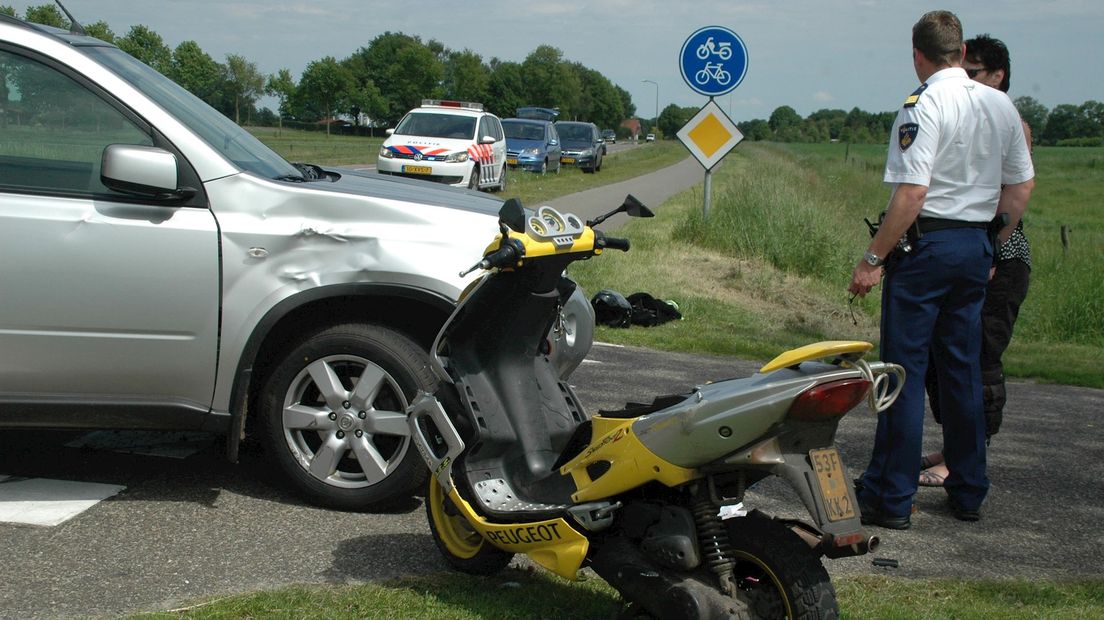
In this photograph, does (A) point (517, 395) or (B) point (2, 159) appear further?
(B) point (2, 159)

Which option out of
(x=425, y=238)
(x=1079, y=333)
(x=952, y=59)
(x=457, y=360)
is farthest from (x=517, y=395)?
(x=1079, y=333)

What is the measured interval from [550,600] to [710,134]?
1043 cm

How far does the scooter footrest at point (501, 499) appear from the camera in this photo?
3732 millimetres

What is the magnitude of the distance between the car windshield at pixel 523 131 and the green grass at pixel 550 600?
3019 cm

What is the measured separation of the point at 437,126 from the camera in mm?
22875

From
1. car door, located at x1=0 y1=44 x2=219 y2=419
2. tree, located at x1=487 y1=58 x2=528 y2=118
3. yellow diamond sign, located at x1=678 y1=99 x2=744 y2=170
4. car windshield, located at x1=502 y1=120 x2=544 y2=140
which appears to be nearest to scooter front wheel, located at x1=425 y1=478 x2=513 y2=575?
car door, located at x1=0 y1=44 x2=219 y2=419

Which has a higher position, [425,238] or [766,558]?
[425,238]

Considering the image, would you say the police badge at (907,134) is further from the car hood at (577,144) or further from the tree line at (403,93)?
the tree line at (403,93)

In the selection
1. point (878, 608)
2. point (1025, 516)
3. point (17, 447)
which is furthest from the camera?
point (17, 447)

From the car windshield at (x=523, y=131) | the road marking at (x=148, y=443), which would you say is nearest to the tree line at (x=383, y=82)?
the car windshield at (x=523, y=131)

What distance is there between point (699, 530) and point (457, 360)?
115cm

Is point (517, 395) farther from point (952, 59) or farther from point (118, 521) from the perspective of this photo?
point (952, 59)

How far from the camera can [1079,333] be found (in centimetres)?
1165

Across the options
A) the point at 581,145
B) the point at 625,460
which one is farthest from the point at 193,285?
the point at 581,145
